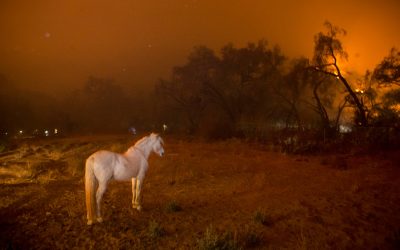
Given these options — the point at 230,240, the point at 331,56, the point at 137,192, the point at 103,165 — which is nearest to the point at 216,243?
the point at 230,240

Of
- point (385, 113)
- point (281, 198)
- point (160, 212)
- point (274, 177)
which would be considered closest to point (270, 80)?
point (385, 113)

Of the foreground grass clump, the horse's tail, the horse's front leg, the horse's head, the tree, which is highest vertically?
the tree

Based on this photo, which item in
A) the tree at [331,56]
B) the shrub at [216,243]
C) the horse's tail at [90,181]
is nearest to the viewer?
the shrub at [216,243]

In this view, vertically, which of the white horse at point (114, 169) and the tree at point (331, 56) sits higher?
the tree at point (331, 56)

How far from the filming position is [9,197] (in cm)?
985

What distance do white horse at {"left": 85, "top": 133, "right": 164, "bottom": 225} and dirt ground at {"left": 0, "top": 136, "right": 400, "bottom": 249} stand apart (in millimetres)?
604

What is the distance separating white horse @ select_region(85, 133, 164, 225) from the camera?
721 cm

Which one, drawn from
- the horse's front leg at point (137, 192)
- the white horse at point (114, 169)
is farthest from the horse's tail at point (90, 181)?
the horse's front leg at point (137, 192)

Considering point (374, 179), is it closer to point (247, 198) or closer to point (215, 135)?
point (247, 198)

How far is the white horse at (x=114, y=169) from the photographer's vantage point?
7.21m

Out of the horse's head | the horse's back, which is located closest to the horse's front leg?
the horse's head

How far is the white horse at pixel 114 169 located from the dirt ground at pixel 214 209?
604mm

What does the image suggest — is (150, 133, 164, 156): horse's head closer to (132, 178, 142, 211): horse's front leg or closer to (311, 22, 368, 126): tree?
(132, 178, 142, 211): horse's front leg

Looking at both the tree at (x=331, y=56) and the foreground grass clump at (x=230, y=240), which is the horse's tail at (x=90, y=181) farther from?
the tree at (x=331, y=56)
